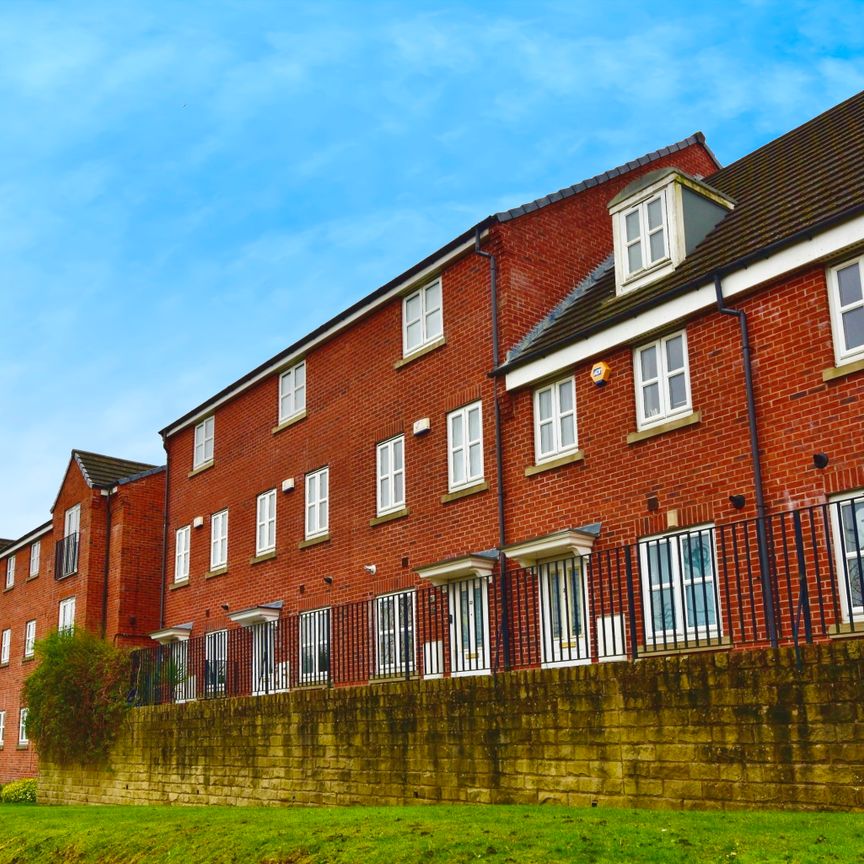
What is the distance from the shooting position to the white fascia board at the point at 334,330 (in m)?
20.6

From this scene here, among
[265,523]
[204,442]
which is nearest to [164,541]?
[204,442]

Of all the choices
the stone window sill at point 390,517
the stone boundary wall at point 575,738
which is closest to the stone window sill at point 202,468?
the stone window sill at point 390,517

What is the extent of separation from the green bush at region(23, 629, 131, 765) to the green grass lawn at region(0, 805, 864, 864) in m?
7.66

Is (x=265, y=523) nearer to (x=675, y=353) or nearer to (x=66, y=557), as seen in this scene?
(x=66, y=557)

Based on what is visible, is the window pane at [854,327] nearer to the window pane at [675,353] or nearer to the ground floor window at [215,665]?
the window pane at [675,353]

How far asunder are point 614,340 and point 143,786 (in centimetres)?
1211

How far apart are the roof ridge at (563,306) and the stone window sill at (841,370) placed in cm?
610

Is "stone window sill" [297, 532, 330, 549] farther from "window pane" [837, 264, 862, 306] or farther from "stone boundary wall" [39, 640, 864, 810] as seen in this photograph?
"window pane" [837, 264, 862, 306]

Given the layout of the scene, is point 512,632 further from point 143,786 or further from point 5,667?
point 5,667

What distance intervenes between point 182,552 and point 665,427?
56.0 ft

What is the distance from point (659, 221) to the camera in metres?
17.7

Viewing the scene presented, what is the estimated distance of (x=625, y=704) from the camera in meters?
11.2

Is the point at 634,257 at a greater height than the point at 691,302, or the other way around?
the point at 634,257

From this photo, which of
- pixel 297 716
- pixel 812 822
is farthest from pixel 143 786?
pixel 812 822
